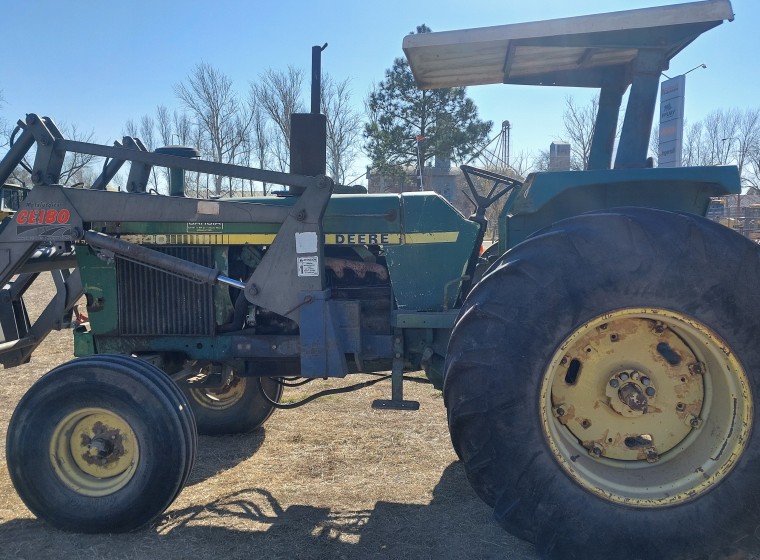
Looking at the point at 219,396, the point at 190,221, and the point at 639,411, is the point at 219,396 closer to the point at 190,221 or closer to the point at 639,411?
the point at 190,221

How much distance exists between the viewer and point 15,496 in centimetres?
365

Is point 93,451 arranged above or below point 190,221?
below

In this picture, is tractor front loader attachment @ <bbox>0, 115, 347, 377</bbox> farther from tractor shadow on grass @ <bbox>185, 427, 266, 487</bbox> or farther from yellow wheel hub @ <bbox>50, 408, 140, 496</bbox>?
tractor shadow on grass @ <bbox>185, 427, 266, 487</bbox>

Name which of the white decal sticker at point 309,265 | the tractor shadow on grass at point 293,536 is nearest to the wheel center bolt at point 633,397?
the tractor shadow on grass at point 293,536

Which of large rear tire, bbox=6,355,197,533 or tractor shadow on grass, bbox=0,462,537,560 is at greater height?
large rear tire, bbox=6,355,197,533

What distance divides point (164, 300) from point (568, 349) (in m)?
2.50

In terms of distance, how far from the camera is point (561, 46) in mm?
3260

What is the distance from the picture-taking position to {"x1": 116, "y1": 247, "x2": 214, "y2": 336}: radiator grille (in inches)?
153

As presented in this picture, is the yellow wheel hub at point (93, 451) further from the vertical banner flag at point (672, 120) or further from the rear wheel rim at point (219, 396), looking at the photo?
the vertical banner flag at point (672, 120)

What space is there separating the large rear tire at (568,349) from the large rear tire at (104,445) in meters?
1.54

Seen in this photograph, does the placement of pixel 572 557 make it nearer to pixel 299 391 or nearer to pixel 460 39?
pixel 460 39

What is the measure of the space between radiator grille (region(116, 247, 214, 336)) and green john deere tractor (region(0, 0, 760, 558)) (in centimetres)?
1

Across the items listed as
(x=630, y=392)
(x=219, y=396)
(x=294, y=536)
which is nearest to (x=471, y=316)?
(x=630, y=392)

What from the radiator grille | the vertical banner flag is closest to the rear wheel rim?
the radiator grille
